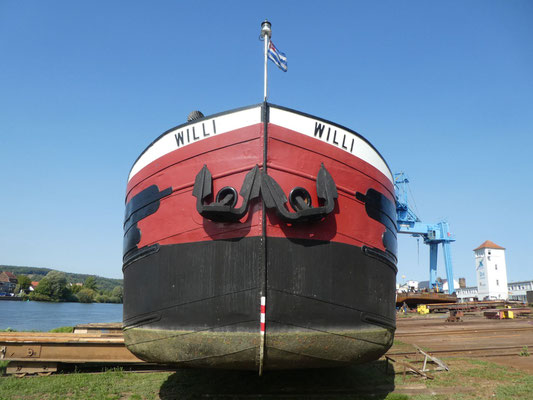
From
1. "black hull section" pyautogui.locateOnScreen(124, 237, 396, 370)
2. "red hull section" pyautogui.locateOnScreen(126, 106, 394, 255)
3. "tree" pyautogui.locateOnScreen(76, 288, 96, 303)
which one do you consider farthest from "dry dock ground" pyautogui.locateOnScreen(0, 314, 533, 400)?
"tree" pyautogui.locateOnScreen(76, 288, 96, 303)

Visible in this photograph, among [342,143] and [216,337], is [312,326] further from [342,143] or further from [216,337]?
[342,143]

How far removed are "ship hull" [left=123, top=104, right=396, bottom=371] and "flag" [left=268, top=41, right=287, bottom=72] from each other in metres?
1.54

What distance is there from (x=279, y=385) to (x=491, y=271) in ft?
170

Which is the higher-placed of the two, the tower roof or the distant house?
the tower roof

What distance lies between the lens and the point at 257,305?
395 centimetres

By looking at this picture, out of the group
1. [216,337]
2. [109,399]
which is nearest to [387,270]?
[216,337]

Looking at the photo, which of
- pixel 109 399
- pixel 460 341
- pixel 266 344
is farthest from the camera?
pixel 460 341

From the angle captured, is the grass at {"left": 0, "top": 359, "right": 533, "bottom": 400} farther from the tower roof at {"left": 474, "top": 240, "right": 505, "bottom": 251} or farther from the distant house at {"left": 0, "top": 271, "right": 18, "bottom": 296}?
the distant house at {"left": 0, "top": 271, "right": 18, "bottom": 296}

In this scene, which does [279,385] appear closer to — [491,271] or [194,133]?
[194,133]

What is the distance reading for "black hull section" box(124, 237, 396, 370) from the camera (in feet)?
13.1

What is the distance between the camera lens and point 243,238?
13.6ft

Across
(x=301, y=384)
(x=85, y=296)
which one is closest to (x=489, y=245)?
(x=301, y=384)

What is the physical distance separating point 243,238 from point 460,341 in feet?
33.3

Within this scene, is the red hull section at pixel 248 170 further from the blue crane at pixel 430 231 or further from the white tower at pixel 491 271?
the white tower at pixel 491 271
